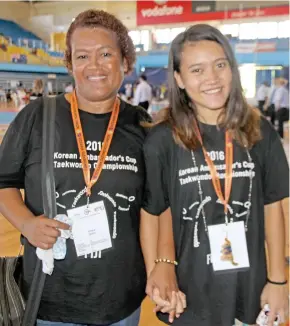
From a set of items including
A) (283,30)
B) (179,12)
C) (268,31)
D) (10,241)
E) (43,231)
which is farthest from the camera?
(283,30)

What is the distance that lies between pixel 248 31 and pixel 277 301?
37.1 ft

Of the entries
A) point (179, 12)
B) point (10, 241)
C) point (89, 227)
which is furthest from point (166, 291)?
point (179, 12)

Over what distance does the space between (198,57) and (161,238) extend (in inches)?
23.9

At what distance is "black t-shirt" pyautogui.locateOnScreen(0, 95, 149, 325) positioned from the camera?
5.14 feet

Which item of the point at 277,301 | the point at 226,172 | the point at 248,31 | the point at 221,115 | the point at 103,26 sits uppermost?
the point at 248,31

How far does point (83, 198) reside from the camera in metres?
1.56

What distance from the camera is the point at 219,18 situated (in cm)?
999

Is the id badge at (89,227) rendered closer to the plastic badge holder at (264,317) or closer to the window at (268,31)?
the plastic badge holder at (264,317)

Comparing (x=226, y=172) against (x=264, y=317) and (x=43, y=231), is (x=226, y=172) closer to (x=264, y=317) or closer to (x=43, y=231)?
(x=264, y=317)

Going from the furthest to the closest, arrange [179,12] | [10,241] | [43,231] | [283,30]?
[283,30] → [179,12] → [10,241] → [43,231]

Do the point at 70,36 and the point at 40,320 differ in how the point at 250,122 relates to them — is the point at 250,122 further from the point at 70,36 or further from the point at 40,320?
the point at 40,320

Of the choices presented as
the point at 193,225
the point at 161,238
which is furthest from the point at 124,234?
the point at 193,225

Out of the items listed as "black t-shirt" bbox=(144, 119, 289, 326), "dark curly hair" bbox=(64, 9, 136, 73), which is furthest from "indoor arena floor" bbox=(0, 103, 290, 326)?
"black t-shirt" bbox=(144, 119, 289, 326)

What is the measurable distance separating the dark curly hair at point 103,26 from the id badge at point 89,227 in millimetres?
544
